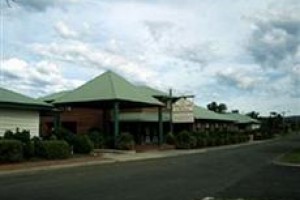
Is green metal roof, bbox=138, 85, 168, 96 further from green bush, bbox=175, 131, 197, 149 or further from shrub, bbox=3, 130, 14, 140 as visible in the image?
shrub, bbox=3, 130, 14, 140

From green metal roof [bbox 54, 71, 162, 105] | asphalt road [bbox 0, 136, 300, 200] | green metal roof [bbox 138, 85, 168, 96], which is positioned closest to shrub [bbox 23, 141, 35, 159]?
asphalt road [bbox 0, 136, 300, 200]

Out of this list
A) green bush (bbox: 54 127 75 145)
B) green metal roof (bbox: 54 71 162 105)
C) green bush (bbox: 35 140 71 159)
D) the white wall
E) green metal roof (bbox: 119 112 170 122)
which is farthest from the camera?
green metal roof (bbox: 119 112 170 122)

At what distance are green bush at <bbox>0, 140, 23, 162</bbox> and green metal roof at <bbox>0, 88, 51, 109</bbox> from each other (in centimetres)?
485

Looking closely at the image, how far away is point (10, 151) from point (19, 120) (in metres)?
7.06

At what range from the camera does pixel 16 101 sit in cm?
3672

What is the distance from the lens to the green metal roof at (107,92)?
163 ft

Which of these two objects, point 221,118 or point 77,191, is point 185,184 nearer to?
point 77,191

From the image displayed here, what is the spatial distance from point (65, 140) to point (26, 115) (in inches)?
114

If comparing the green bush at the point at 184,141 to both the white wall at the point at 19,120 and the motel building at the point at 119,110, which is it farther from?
the white wall at the point at 19,120

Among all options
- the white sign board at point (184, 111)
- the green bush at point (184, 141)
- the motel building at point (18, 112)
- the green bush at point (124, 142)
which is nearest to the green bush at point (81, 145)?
the motel building at point (18, 112)

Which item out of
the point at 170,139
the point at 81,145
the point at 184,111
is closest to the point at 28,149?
the point at 81,145

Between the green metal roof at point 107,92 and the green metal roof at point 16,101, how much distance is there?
34.2 feet

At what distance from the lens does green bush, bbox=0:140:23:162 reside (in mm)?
30853

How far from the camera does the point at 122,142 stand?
157ft
